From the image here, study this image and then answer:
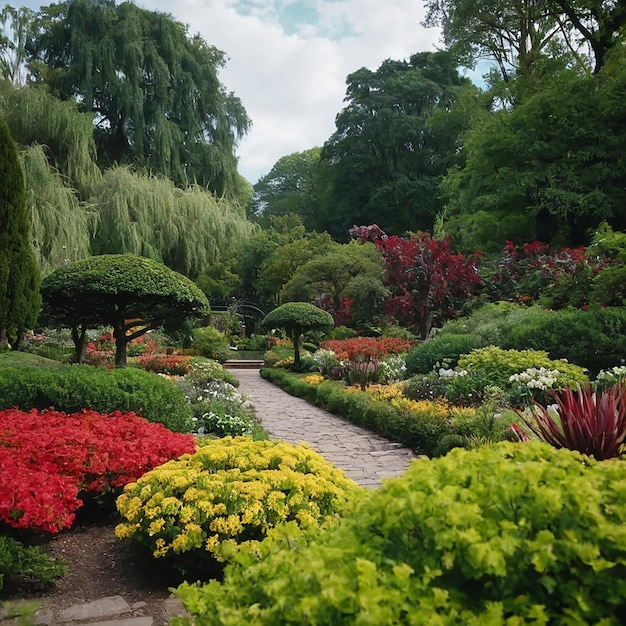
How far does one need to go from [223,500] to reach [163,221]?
16.0m

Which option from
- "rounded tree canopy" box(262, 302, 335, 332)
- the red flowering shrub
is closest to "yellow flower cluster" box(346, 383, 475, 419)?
the red flowering shrub

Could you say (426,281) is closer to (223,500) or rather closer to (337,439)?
(337,439)

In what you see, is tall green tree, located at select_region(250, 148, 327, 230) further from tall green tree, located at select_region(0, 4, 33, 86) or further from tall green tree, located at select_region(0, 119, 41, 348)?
tall green tree, located at select_region(0, 119, 41, 348)

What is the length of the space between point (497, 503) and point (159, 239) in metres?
17.6

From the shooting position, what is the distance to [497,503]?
5.00 ft

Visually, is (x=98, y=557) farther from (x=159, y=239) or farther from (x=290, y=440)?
(x=159, y=239)

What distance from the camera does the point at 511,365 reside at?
8719 mm

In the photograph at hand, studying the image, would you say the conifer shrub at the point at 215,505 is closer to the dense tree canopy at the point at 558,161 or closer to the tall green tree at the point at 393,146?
the dense tree canopy at the point at 558,161

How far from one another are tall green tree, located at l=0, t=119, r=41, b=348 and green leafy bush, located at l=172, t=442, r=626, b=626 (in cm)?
787

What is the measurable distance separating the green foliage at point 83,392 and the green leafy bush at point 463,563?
444cm

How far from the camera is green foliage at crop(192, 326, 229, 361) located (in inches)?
773

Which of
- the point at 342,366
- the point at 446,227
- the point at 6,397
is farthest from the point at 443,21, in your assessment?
the point at 6,397

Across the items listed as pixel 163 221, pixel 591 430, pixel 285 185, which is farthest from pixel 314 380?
pixel 285 185

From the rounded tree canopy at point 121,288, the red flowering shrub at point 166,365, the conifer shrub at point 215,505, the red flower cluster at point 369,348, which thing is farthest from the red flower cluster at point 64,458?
the red flower cluster at point 369,348
